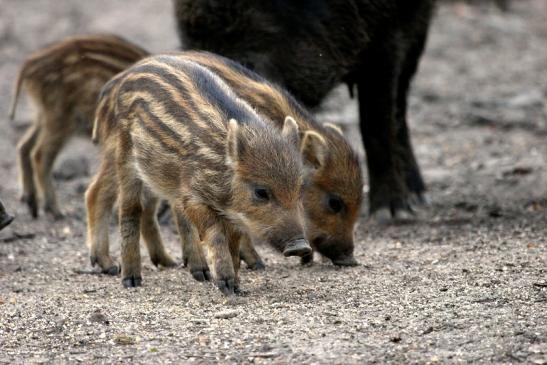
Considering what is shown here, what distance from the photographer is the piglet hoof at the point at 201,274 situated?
5.06m

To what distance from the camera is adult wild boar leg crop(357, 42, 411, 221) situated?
6.75 m

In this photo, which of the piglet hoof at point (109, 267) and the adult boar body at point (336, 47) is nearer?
the piglet hoof at point (109, 267)

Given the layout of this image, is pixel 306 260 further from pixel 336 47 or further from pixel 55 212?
pixel 55 212

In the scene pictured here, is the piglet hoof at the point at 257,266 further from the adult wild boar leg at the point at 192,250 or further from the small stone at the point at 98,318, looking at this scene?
the small stone at the point at 98,318

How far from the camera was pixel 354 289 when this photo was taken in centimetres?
468

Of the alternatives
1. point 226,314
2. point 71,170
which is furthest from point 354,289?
point 71,170

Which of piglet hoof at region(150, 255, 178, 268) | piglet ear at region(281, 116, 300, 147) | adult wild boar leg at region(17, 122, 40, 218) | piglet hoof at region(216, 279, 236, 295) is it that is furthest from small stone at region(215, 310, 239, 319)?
adult wild boar leg at region(17, 122, 40, 218)

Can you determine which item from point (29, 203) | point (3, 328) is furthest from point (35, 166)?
point (3, 328)

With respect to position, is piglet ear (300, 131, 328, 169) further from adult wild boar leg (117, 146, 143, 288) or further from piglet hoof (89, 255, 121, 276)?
piglet hoof (89, 255, 121, 276)

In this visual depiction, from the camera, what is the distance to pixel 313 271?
5219mm

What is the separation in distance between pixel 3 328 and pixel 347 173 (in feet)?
6.15

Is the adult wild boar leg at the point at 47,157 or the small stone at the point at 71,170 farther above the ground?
the adult wild boar leg at the point at 47,157

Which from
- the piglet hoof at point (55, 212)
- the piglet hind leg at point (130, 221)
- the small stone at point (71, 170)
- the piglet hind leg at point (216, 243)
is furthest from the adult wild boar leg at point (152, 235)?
the small stone at point (71, 170)

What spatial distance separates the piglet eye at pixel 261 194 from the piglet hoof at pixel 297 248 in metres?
0.24
